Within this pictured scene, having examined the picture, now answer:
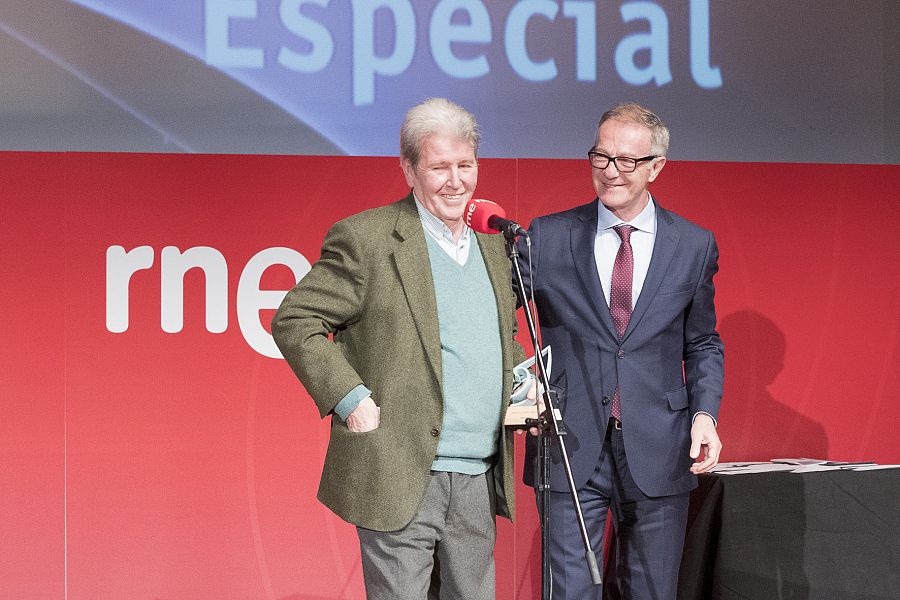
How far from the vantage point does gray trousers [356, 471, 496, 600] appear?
2336 mm

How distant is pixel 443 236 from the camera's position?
2.47 meters

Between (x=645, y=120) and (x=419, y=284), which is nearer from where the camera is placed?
(x=419, y=284)

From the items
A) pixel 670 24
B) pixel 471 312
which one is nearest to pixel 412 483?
pixel 471 312

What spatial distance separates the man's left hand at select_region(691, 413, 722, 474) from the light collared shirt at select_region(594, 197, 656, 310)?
1.14 feet

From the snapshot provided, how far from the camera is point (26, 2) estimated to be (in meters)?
4.52

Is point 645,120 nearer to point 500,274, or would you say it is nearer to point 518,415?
point 500,274

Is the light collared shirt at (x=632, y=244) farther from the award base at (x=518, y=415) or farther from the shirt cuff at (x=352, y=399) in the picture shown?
the shirt cuff at (x=352, y=399)

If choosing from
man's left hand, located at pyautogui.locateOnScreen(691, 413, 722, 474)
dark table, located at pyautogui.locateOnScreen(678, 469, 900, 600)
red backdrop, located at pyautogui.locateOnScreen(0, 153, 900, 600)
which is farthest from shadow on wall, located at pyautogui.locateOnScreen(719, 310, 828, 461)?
man's left hand, located at pyautogui.locateOnScreen(691, 413, 722, 474)

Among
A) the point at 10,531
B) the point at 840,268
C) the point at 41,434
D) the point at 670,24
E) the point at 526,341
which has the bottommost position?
the point at 10,531

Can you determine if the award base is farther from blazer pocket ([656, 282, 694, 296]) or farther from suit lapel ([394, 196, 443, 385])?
blazer pocket ([656, 282, 694, 296])

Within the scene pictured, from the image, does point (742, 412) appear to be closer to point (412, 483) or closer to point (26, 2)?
point (412, 483)

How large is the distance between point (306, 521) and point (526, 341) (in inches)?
44.2

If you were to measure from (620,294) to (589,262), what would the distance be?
114 mm

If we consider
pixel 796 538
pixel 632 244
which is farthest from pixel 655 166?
pixel 796 538
